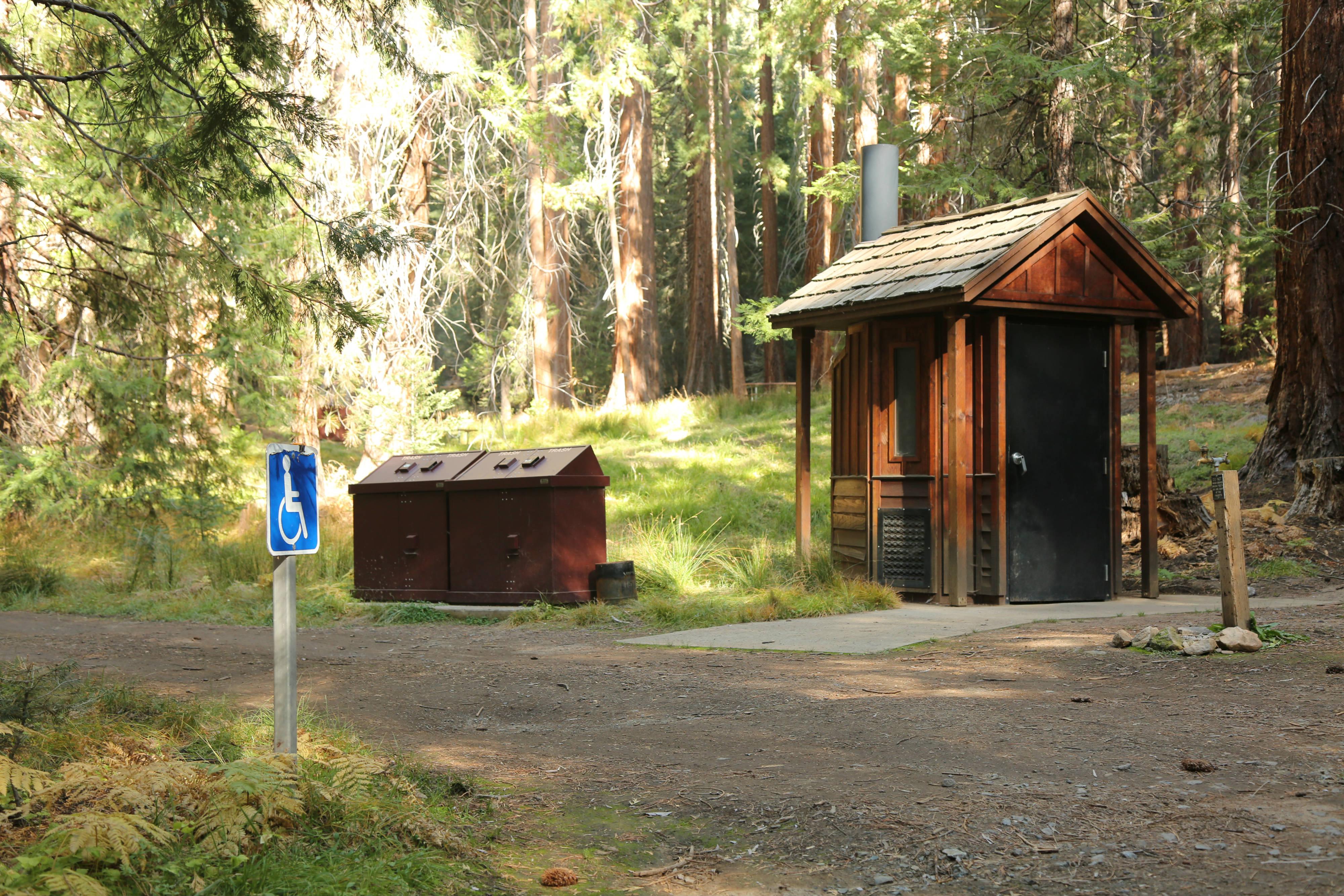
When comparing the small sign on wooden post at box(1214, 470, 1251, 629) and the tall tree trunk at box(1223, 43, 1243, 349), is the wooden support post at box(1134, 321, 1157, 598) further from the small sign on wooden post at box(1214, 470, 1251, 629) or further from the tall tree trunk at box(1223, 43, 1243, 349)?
the tall tree trunk at box(1223, 43, 1243, 349)

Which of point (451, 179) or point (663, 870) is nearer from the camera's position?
point (663, 870)

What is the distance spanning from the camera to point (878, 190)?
45.0ft

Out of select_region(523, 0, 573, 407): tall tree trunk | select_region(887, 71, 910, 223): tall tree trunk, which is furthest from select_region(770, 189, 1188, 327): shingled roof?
select_region(523, 0, 573, 407): tall tree trunk

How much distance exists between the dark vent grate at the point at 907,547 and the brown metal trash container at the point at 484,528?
2772 mm

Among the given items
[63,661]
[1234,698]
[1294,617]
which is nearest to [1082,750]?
[1234,698]

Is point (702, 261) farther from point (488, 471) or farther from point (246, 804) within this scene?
point (246, 804)

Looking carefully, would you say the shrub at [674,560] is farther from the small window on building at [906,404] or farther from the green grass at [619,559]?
the small window on building at [906,404]

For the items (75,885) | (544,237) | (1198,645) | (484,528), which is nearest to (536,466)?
(484,528)

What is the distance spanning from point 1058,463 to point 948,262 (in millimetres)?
2123

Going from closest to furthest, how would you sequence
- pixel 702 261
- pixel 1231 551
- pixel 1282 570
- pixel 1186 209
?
1. pixel 1231 551
2. pixel 1282 570
3. pixel 1186 209
4. pixel 702 261

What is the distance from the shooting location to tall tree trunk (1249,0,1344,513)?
13.9 metres

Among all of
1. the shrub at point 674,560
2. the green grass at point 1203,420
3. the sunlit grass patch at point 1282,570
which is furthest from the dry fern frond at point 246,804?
the green grass at point 1203,420

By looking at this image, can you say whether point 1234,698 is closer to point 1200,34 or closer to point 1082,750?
point 1082,750

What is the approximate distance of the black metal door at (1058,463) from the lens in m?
10.8
